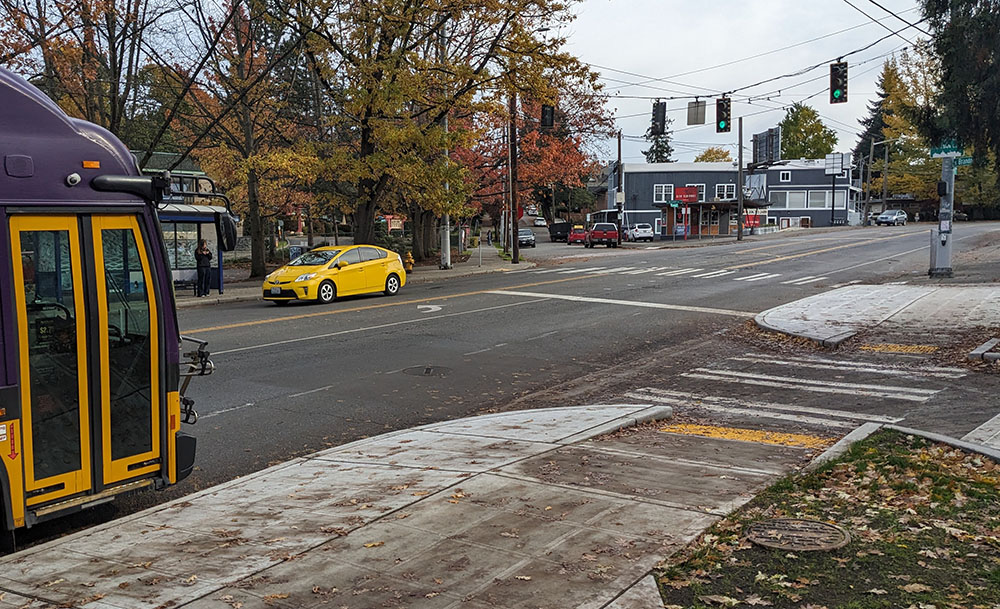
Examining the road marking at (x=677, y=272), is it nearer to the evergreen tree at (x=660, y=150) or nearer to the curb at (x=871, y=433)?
the curb at (x=871, y=433)

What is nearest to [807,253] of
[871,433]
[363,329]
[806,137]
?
[363,329]

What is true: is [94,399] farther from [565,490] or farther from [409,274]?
[409,274]

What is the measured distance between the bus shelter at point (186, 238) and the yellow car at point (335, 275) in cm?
347

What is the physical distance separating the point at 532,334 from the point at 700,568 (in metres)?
11.2

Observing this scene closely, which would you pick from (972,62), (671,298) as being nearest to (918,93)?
(671,298)

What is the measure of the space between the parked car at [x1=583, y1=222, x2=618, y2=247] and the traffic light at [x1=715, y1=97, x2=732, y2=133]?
25.7 m

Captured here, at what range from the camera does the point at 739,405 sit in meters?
9.99

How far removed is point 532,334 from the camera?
15727 mm

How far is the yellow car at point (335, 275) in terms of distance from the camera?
20969 mm

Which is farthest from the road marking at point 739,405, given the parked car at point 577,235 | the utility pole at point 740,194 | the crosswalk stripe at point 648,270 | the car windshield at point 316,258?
the parked car at point 577,235

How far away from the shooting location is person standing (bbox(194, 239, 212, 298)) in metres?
23.2

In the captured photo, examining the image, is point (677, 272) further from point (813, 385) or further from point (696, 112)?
point (813, 385)

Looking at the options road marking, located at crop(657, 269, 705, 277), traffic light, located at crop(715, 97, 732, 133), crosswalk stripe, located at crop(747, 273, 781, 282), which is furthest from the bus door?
traffic light, located at crop(715, 97, 732, 133)

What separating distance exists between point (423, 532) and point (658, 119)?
27145 millimetres
